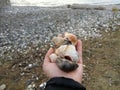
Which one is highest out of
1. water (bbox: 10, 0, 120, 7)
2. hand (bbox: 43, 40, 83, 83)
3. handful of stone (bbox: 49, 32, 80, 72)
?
handful of stone (bbox: 49, 32, 80, 72)

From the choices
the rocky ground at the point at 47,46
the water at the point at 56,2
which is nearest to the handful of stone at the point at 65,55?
the rocky ground at the point at 47,46

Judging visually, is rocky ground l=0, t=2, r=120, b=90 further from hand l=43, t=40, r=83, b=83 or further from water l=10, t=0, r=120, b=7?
water l=10, t=0, r=120, b=7

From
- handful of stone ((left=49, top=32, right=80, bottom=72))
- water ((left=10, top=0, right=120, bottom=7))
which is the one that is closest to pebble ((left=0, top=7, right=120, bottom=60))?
handful of stone ((left=49, top=32, right=80, bottom=72))

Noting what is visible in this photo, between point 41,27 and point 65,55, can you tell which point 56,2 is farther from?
point 65,55

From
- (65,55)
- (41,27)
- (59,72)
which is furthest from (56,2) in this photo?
(59,72)

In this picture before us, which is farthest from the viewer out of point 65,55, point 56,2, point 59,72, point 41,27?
point 56,2
